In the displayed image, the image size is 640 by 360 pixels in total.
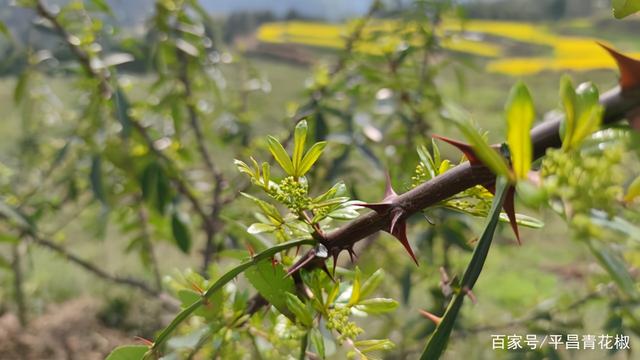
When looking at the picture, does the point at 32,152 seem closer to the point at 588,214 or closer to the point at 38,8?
the point at 38,8

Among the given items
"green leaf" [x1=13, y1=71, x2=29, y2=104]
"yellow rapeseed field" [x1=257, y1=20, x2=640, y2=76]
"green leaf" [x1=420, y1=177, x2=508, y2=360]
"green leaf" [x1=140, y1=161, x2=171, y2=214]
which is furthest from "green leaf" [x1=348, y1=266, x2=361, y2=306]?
"yellow rapeseed field" [x1=257, y1=20, x2=640, y2=76]

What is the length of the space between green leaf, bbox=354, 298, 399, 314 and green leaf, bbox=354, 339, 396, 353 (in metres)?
0.02

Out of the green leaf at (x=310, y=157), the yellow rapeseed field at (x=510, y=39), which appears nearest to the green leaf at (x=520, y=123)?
the green leaf at (x=310, y=157)

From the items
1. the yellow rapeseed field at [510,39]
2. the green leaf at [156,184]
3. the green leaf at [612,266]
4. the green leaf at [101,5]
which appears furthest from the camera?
the yellow rapeseed field at [510,39]

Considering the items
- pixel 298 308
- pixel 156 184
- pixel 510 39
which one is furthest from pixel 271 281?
pixel 510 39

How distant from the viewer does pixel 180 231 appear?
43.0 inches

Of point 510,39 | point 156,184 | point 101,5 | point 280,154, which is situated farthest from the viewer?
point 510,39

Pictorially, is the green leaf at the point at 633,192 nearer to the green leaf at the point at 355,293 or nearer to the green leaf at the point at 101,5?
the green leaf at the point at 355,293

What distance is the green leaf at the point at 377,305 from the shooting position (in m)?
0.37

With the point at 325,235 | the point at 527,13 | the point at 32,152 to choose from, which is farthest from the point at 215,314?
the point at 527,13

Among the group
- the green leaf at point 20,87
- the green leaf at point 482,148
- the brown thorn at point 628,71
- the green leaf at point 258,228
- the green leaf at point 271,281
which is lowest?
the green leaf at point 20,87

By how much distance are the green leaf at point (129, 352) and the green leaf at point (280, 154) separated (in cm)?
15

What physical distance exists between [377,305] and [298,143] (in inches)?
4.7

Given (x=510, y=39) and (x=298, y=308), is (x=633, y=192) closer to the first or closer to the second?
(x=298, y=308)
